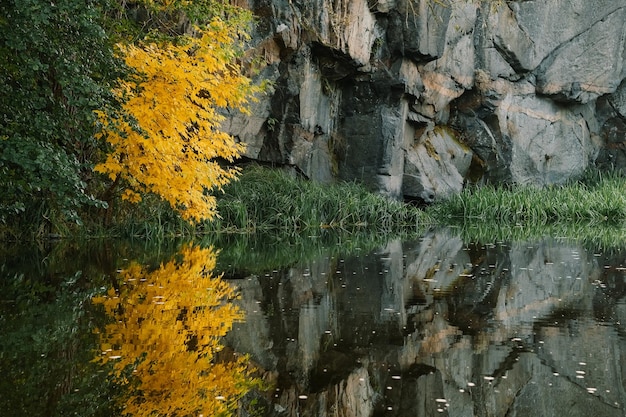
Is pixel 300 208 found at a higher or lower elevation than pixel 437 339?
higher

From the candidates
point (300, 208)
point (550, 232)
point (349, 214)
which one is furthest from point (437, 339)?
point (550, 232)

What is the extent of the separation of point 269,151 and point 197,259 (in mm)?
8513

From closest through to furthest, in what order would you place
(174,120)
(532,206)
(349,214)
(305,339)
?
1. (305,339)
2. (174,120)
3. (349,214)
4. (532,206)

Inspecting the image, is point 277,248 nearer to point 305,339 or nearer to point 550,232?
point 305,339

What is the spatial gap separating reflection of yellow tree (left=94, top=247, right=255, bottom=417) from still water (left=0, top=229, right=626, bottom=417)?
2 centimetres

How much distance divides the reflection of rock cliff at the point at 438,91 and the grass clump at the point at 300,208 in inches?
40.0

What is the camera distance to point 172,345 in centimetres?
604

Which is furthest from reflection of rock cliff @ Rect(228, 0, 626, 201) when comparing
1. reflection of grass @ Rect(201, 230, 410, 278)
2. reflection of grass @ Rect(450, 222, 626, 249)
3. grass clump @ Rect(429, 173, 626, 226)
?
reflection of grass @ Rect(201, 230, 410, 278)

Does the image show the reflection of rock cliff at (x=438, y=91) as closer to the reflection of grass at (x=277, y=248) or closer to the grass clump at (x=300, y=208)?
the grass clump at (x=300, y=208)

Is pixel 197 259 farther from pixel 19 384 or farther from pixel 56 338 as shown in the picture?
pixel 19 384

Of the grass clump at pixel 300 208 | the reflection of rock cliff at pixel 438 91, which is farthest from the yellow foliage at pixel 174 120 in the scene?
the reflection of rock cliff at pixel 438 91

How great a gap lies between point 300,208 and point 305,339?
39.8 ft

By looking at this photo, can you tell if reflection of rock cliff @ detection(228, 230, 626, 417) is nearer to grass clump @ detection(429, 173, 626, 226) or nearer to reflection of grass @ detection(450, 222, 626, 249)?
reflection of grass @ detection(450, 222, 626, 249)

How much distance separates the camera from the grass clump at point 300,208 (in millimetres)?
17484
